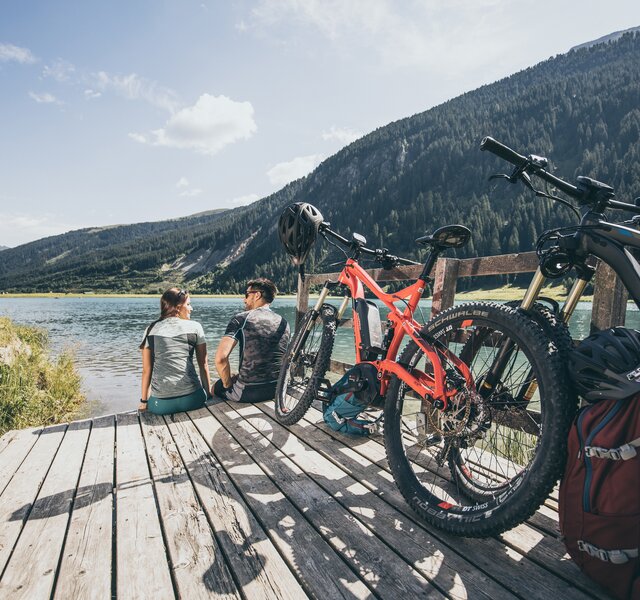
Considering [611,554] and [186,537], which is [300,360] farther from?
[611,554]


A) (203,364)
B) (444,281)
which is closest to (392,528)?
(444,281)

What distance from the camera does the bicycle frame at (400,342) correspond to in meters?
2.55

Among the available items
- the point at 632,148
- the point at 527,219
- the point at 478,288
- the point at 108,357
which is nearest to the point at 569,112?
the point at 632,148

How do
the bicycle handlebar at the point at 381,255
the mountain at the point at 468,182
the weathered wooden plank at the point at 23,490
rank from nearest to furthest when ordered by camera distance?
the weathered wooden plank at the point at 23,490
the bicycle handlebar at the point at 381,255
the mountain at the point at 468,182

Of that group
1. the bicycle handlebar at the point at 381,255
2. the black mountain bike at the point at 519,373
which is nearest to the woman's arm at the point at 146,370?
the bicycle handlebar at the point at 381,255

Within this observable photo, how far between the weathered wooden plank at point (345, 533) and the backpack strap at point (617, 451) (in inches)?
37.4

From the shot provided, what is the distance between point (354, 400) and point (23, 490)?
272 cm

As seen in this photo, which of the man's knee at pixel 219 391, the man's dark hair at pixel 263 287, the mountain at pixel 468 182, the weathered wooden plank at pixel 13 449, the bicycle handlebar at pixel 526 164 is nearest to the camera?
the bicycle handlebar at pixel 526 164

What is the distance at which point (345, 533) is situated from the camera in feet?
7.55

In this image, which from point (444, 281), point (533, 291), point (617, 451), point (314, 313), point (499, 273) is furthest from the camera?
point (314, 313)

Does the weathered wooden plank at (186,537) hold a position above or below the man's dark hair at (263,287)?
below

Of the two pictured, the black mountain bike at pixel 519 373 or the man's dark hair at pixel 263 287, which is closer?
the black mountain bike at pixel 519 373

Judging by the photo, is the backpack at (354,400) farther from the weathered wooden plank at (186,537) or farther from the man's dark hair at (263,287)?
the man's dark hair at (263,287)

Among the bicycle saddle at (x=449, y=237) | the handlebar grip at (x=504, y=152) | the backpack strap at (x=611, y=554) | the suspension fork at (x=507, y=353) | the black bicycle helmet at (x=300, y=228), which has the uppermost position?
the handlebar grip at (x=504, y=152)
